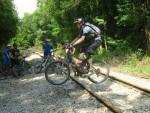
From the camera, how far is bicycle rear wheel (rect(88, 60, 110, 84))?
12305 mm

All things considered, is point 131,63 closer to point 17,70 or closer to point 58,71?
point 17,70

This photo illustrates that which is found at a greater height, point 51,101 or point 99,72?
point 99,72

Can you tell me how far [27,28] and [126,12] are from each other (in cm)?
10674

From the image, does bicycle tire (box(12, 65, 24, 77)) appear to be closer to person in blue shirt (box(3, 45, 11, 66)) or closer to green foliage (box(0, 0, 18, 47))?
person in blue shirt (box(3, 45, 11, 66))

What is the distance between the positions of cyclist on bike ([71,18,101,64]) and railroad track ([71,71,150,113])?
1.32m

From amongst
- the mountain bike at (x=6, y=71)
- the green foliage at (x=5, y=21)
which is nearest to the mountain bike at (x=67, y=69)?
the mountain bike at (x=6, y=71)

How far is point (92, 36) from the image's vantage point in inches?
453

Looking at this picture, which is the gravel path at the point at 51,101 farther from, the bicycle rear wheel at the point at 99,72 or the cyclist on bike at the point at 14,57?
the cyclist on bike at the point at 14,57

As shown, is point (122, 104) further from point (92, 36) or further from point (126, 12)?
point (126, 12)

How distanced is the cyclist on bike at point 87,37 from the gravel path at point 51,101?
1367 mm

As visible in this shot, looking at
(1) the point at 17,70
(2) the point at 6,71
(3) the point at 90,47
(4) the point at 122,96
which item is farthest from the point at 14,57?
(4) the point at 122,96

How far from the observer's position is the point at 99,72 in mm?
12336

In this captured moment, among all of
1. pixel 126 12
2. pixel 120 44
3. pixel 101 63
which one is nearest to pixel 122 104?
pixel 101 63

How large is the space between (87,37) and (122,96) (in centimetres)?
244
